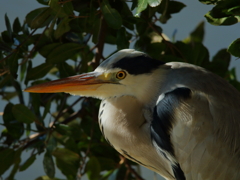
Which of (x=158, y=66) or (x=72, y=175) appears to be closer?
(x=158, y=66)

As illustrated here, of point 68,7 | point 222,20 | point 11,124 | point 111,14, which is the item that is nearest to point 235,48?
point 222,20

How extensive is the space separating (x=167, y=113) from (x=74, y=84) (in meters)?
0.31

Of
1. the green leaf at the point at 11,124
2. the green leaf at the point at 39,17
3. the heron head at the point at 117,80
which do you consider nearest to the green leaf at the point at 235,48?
the heron head at the point at 117,80

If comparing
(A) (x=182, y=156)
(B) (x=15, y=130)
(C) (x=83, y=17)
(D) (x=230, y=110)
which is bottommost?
(B) (x=15, y=130)

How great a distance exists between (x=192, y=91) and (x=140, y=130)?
8.7 inches

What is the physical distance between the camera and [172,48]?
4.49ft

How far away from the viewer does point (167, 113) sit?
102 cm

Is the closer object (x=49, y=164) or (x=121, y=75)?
(x=121, y=75)

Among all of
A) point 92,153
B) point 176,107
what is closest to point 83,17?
point 176,107

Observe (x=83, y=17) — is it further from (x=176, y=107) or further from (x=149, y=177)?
(x=149, y=177)

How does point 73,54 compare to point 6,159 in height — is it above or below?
above

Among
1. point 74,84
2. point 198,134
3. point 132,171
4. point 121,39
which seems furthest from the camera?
point 132,171

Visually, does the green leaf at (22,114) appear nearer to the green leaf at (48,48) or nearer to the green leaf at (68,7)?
the green leaf at (48,48)

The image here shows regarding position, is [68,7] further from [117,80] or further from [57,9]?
[117,80]
